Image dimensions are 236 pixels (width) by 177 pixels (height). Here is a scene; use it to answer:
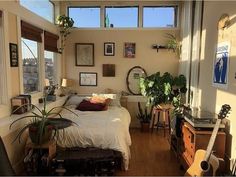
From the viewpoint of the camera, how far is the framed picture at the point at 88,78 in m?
5.31

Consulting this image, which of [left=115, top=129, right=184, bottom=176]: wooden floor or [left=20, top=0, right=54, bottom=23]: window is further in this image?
[left=20, top=0, right=54, bottom=23]: window

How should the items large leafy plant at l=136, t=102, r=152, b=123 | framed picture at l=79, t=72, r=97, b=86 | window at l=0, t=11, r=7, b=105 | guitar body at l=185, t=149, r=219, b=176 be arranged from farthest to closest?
framed picture at l=79, t=72, r=97, b=86 → large leafy plant at l=136, t=102, r=152, b=123 → window at l=0, t=11, r=7, b=105 → guitar body at l=185, t=149, r=219, b=176

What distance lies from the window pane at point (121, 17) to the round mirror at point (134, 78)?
1016mm

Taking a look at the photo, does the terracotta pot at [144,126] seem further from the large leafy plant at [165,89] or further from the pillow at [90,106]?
the pillow at [90,106]

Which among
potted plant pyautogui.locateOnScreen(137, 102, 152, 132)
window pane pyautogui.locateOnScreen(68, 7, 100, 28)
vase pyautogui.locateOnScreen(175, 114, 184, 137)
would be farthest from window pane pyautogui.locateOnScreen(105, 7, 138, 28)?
vase pyautogui.locateOnScreen(175, 114, 184, 137)

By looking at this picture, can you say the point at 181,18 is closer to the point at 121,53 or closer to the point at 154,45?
the point at 154,45

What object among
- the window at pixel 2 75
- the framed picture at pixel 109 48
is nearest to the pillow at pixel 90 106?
the framed picture at pixel 109 48

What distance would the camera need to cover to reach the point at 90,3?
5152 mm

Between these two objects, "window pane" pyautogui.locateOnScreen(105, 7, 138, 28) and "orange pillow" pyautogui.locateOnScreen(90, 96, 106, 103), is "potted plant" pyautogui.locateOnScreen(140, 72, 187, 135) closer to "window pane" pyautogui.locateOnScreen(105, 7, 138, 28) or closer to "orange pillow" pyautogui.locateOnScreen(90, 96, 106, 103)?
"orange pillow" pyautogui.locateOnScreen(90, 96, 106, 103)

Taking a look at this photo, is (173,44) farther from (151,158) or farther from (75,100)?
(151,158)

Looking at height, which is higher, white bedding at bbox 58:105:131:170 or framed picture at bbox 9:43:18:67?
framed picture at bbox 9:43:18:67

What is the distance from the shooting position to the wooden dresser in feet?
8.23

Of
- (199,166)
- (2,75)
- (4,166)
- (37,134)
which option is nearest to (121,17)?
(2,75)

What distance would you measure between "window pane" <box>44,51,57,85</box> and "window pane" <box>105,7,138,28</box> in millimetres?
1457
